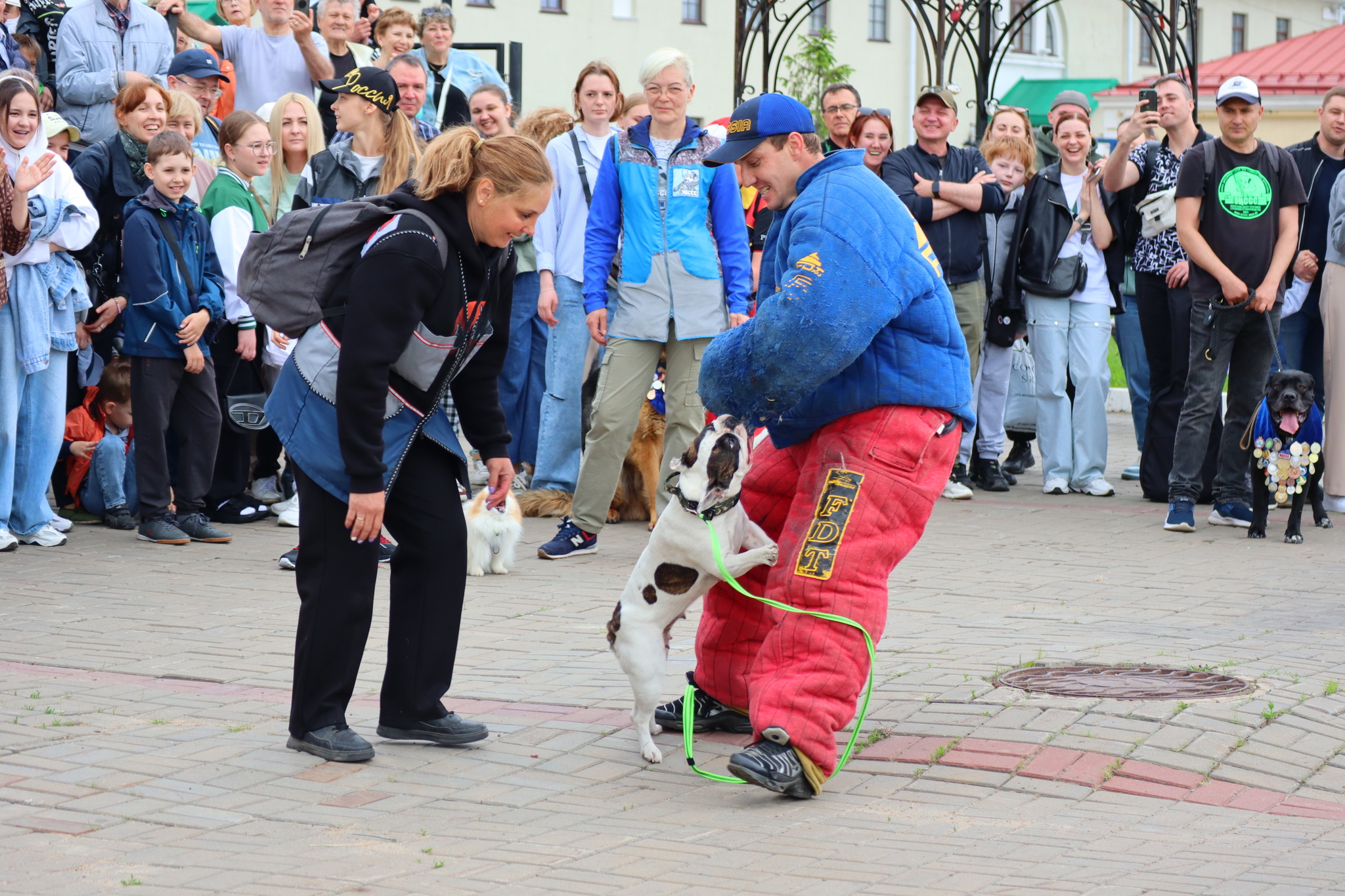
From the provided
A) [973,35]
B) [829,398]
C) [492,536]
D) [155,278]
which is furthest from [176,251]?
[973,35]

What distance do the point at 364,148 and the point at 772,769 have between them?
17.1 feet

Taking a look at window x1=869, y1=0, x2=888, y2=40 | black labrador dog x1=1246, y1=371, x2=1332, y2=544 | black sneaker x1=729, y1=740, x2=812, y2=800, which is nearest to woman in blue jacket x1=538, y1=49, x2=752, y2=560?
black labrador dog x1=1246, y1=371, x2=1332, y2=544

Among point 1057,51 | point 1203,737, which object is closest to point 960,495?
point 1203,737

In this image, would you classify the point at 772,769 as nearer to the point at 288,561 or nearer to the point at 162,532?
the point at 288,561

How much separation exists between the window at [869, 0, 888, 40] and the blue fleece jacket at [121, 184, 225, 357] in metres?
41.6

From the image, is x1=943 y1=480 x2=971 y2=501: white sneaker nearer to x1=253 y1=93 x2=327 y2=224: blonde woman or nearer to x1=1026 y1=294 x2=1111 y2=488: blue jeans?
x1=1026 y1=294 x2=1111 y2=488: blue jeans

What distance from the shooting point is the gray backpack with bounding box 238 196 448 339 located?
4625mm

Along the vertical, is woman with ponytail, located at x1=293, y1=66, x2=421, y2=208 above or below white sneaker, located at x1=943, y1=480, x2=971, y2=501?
above

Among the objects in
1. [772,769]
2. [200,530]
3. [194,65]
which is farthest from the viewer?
[194,65]

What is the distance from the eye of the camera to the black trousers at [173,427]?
8.60 metres

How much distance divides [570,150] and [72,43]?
3323 mm

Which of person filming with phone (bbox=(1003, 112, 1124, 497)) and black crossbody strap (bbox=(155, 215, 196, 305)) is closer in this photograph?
black crossbody strap (bbox=(155, 215, 196, 305))

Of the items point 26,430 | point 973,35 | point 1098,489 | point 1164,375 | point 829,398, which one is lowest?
point 1098,489

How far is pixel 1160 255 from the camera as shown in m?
10.1
